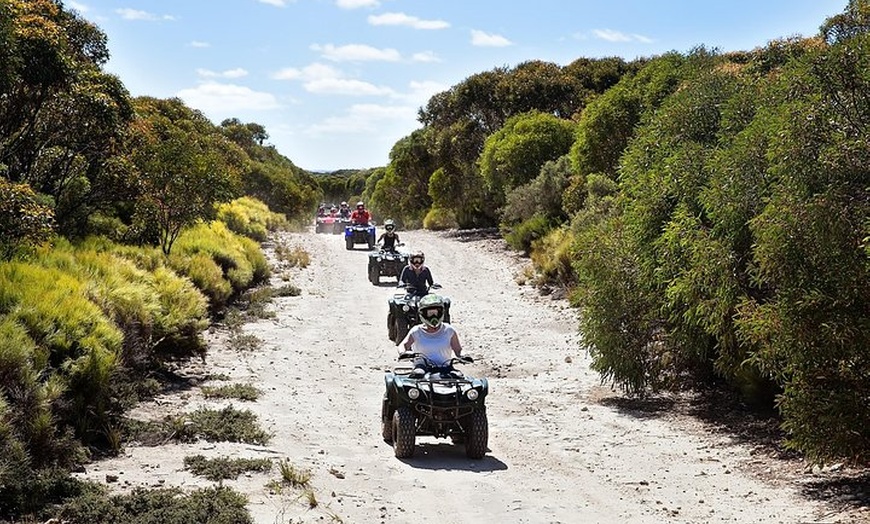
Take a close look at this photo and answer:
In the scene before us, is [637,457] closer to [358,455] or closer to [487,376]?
[358,455]

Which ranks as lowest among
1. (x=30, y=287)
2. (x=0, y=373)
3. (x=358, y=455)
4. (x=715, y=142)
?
(x=358, y=455)

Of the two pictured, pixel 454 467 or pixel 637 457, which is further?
pixel 637 457

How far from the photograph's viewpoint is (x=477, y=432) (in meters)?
9.55

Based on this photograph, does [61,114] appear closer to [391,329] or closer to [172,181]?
[172,181]

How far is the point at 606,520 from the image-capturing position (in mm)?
7648

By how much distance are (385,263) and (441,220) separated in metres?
27.6

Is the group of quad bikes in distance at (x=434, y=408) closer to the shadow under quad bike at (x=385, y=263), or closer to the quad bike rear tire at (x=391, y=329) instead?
the quad bike rear tire at (x=391, y=329)

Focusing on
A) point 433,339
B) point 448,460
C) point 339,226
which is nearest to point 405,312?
point 433,339

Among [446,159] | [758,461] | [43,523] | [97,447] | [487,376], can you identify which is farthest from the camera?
[446,159]

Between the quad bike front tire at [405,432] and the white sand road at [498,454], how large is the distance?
0.14 metres

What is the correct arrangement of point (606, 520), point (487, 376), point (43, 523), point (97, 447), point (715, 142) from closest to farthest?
point (43, 523) → point (606, 520) → point (97, 447) → point (715, 142) → point (487, 376)

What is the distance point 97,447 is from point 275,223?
41.0m

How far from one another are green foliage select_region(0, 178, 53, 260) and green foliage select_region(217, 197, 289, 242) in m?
20.8

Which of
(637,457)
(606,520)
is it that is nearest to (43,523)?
(606,520)
